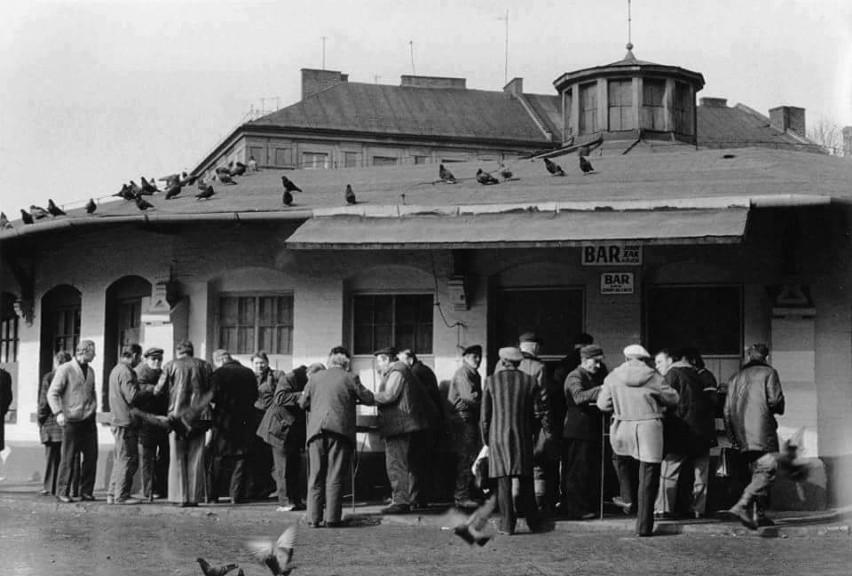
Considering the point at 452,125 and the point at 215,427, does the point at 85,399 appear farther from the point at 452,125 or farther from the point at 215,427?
the point at 452,125

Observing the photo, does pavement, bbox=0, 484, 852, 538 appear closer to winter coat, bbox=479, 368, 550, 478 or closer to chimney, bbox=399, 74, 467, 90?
winter coat, bbox=479, 368, 550, 478

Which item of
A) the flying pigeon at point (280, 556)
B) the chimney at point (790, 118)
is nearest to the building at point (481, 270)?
the flying pigeon at point (280, 556)

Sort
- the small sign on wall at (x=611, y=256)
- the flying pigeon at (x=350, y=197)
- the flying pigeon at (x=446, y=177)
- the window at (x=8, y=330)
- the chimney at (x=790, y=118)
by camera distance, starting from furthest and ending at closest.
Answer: the chimney at (x=790, y=118)
the window at (x=8, y=330)
the flying pigeon at (x=446, y=177)
the flying pigeon at (x=350, y=197)
the small sign on wall at (x=611, y=256)

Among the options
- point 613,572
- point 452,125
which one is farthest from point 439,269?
point 452,125

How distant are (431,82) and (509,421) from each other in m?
50.3

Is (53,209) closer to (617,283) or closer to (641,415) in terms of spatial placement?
(617,283)

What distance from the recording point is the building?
42.3ft

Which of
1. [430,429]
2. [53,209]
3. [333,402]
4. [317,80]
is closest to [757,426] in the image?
[430,429]

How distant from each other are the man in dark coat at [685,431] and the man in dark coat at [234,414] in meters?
4.64

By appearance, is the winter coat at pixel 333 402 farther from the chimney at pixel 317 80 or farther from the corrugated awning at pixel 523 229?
the chimney at pixel 317 80

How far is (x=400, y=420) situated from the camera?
1238cm

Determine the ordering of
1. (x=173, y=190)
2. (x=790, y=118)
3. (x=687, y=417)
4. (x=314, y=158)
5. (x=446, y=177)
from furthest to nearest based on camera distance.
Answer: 1. (x=790, y=118)
2. (x=314, y=158)
3. (x=173, y=190)
4. (x=446, y=177)
5. (x=687, y=417)

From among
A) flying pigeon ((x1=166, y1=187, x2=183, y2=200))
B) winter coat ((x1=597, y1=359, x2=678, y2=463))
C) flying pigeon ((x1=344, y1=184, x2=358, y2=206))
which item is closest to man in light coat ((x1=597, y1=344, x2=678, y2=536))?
winter coat ((x1=597, y1=359, x2=678, y2=463))

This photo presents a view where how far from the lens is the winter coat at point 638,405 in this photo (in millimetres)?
10906
